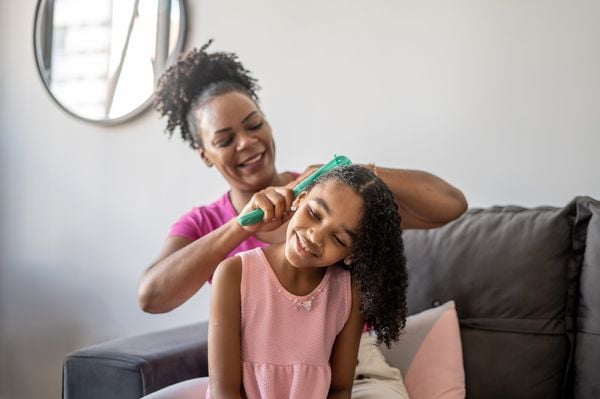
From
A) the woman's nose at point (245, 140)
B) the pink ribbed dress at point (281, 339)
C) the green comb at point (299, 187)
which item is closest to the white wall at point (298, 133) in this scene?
the woman's nose at point (245, 140)

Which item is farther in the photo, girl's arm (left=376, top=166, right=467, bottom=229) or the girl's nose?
girl's arm (left=376, top=166, right=467, bottom=229)

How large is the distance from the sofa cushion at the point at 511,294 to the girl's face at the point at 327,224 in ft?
1.65

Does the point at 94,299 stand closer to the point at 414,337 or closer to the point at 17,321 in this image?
the point at 17,321

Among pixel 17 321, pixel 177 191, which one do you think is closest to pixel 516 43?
pixel 177 191

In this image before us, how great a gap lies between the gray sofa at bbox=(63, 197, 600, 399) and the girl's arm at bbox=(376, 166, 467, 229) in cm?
18

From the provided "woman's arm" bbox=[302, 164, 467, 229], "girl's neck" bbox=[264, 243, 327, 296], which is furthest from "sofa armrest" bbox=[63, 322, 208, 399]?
"woman's arm" bbox=[302, 164, 467, 229]

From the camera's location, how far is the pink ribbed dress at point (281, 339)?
119cm

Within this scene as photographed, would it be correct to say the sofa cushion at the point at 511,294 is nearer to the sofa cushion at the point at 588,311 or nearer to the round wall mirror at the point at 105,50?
the sofa cushion at the point at 588,311

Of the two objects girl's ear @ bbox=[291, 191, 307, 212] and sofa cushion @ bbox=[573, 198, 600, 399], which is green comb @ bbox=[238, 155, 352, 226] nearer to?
girl's ear @ bbox=[291, 191, 307, 212]

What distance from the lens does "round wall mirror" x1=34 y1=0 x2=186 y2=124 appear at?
223cm

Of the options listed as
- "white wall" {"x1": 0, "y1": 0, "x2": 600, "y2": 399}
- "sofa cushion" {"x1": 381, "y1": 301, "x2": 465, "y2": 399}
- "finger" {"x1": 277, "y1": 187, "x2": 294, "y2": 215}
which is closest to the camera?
"finger" {"x1": 277, "y1": 187, "x2": 294, "y2": 215}

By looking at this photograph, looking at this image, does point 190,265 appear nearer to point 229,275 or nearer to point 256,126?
point 229,275

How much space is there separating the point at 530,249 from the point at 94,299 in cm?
150

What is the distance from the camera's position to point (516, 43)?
1732 mm
